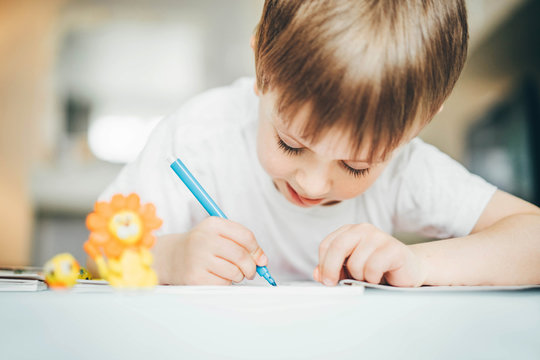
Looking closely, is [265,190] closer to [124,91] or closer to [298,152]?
[298,152]

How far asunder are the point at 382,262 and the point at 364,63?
16 centimetres

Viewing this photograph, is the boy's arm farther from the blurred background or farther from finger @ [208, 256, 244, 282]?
the blurred background

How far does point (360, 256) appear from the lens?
40cm

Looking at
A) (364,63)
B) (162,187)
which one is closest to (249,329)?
(364,63)

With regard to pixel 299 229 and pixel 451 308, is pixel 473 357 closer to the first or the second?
pixel 451 308

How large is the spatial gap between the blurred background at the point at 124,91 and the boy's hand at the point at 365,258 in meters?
0.70

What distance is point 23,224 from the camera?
40.7 inches

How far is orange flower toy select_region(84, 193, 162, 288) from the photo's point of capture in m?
0.32

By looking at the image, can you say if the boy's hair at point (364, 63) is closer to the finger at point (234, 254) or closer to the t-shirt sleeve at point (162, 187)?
the finger at point (234, 254)

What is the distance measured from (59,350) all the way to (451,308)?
223 millimetres

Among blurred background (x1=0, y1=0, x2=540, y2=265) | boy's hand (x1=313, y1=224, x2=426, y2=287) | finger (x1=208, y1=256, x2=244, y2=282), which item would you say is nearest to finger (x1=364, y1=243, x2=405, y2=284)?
boy's hand (x1=313, y1=224, x2=426, y2=287)

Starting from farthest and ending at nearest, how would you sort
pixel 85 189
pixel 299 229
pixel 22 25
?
1. pixel 22 25
2. pixel 85 189
3. pixel 299 229

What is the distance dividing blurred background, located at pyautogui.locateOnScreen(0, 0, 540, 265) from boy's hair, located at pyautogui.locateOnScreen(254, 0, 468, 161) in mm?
677

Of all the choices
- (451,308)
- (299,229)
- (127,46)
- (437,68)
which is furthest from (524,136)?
(127,46)
